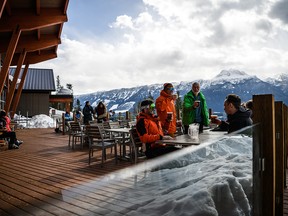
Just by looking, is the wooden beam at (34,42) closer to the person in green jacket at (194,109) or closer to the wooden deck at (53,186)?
the wooden deck at (53,186)

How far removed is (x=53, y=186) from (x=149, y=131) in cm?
178

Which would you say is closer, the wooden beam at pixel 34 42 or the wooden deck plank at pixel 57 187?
the wooden deck plank at pixel 57 187

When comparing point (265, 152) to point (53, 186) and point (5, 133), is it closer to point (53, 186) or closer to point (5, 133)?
point (53, 186)

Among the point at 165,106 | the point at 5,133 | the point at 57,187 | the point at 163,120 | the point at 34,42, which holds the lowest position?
the point at 57,187

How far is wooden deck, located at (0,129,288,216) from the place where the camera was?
3.26 m

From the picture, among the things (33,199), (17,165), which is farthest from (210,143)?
(17,165)

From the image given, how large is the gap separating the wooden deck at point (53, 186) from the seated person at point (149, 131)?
80 centimetres

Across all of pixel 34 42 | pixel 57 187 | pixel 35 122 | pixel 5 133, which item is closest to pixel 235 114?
pixel 57 187

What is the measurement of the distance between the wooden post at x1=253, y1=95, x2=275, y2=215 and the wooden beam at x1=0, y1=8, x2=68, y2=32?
38.3 feet

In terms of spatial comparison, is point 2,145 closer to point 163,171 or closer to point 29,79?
point 163,171

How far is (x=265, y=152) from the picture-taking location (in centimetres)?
208

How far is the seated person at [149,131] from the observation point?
3.61 meters

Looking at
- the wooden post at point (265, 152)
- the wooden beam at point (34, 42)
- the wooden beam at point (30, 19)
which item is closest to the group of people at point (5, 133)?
the wooden beam at point (30, 19)

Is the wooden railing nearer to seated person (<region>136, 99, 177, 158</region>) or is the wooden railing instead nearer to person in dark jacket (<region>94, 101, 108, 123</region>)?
seated person (<region>136, 99, 177, 158</region>)
